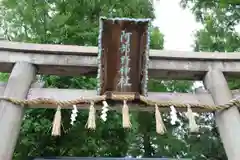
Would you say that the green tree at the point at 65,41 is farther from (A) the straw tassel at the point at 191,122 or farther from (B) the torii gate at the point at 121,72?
(A) the straw tassel at the point at 191,122

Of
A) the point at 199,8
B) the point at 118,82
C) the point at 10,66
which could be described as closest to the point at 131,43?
the point at 118,82

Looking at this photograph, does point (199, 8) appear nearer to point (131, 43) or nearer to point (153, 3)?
point (153, 3)

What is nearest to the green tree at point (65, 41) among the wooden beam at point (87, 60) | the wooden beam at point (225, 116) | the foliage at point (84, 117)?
the foliage at point (84, 117)

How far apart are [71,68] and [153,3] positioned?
4.31m

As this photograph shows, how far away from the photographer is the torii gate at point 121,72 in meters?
2.85

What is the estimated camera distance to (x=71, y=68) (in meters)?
3.29

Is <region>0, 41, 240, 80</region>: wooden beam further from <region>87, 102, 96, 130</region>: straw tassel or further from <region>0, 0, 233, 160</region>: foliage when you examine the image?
<region>0, 0, 233, 160</region>: foliage

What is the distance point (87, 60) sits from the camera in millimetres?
3283

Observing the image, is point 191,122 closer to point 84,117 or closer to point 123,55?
point 123,55

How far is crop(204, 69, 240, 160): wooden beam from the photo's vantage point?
281 cm

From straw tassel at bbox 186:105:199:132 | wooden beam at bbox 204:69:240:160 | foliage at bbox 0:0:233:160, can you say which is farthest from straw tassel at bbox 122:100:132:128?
foliage at bbox 0:0:233:160

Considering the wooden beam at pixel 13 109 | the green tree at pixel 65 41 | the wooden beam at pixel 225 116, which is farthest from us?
the green tree at pixel 65 41

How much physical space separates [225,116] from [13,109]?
191 centimetres

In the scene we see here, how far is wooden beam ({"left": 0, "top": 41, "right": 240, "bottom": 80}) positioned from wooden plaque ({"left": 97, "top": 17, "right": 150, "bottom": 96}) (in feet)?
1.09
